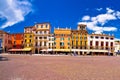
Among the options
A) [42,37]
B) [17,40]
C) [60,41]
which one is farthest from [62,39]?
[17,40]

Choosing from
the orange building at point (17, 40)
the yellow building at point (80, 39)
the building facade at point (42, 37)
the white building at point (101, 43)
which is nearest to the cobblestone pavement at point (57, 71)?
the building facade at point (42, 37)

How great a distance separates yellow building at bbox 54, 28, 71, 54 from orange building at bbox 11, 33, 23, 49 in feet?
43.7

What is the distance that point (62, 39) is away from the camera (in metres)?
74.6

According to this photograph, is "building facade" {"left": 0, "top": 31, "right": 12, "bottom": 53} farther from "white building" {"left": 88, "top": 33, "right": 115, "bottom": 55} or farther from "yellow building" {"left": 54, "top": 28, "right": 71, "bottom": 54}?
"white building" {"left": 88, "top": 33, "right": 115, "bottom": 55}

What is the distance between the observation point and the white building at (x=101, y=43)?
74306 mm

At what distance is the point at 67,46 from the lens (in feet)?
243

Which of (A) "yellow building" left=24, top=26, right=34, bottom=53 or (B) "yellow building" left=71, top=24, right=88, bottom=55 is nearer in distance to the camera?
(B) "yellow building" left=71, top=24, right=88, bottom=55

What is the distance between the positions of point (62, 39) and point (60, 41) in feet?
3.46

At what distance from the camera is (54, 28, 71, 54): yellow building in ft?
242

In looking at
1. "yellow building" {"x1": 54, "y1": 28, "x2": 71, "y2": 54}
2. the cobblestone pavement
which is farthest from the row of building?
the cobblestone pavement

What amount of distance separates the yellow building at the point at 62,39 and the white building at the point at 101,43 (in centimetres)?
757

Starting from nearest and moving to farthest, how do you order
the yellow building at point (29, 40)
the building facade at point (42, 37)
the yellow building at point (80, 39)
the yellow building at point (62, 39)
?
1. the yellow building at point (62, 39)
2. the building facade at point (42, 37)
3. the yellow building at point (80, 39)
4. the yellow building at point (29, 40)

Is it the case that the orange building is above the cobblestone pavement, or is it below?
above

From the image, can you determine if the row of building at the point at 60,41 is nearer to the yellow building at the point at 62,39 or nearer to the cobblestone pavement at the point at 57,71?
the yellow building at the point at 62,39
